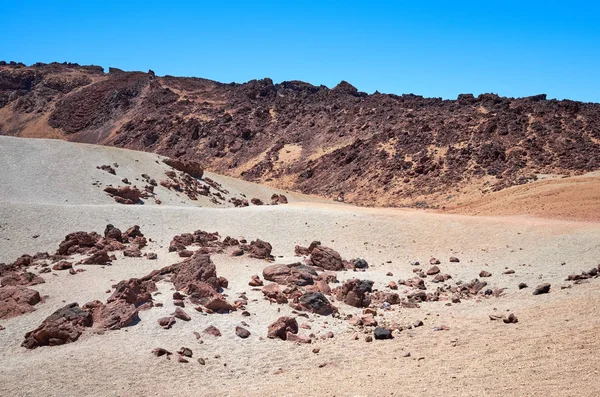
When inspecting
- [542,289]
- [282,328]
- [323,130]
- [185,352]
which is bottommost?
[185,352]

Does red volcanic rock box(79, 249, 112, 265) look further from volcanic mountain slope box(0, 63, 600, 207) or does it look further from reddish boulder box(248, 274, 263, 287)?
volcanic mountain slope box(0, 63, 600, 207)

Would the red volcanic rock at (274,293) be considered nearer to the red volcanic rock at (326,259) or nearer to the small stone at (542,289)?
the red volcanic rock at (326,259)

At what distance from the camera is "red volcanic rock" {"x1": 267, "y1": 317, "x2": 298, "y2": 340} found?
1095 centimetres

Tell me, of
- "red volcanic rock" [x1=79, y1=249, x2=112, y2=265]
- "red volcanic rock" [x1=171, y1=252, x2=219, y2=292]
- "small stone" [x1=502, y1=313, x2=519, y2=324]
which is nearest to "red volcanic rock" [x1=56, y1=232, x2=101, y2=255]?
"red volcanic rock" [x1=79, y1=249, x2=112, y2=265]

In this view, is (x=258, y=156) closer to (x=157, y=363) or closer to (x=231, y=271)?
(x=231, y=271)

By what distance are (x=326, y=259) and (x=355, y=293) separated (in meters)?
3.03

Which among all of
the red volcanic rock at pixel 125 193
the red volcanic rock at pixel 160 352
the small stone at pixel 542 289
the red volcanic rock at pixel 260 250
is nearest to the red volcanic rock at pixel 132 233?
the red volcanic rock at pixel 260 250

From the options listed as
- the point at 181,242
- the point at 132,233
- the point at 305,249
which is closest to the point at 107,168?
the point at 132,233

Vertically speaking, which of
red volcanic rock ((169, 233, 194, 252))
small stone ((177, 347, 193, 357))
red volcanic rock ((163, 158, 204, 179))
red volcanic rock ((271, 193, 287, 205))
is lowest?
small stone ((177, 347, 193, 357))

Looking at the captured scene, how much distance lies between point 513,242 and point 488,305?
6174mm

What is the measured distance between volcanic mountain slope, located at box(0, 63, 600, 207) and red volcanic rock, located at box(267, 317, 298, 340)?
958 inches

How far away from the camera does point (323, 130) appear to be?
5356 cm

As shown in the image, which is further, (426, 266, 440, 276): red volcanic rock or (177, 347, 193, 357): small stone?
(426, 266, 440, 276): red volcanic rock

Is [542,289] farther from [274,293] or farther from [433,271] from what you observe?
[274,293]
